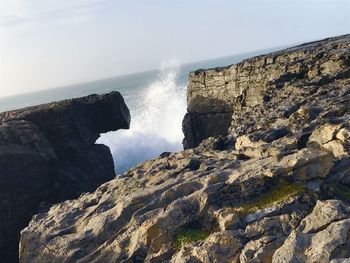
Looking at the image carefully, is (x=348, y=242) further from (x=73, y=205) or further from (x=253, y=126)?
(x=73, y=205)

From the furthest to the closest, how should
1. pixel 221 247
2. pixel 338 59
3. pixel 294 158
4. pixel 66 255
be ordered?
pixel 338 59 → pixel 66 255 → pixel 294 158 → pixel 221 247

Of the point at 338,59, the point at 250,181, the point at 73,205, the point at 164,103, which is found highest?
the point at 338,59

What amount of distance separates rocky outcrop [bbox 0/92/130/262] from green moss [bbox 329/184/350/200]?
15.1 metres

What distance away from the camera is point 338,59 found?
71.4 feet

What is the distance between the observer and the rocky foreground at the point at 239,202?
11.3 metres

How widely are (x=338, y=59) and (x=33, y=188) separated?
57.9ft

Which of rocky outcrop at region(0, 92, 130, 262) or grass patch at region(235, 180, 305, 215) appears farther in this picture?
rocky outcrop at region(0, 92, 130, 262)

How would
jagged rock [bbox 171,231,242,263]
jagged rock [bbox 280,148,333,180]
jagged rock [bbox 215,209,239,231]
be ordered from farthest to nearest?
1. jagged rock [bbox 280,148,333,180]
2. jagged rock [bbox 215,209,239,231]
3. jagged rock [bbox 171,231,242,263]

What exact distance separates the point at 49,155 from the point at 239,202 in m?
15.2

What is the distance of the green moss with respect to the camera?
41.3 ft

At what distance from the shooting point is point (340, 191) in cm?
1280

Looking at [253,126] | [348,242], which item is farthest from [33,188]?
[348,242]

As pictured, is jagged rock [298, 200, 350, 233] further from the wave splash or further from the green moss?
the wave splash

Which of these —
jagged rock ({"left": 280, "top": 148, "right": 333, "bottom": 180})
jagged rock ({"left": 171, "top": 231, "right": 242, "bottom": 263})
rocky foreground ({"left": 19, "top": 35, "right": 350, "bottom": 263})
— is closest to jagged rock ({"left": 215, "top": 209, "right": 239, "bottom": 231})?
rocky foreground ({"left": 19, "top": 35, "right": 350, "bottom": 263})
